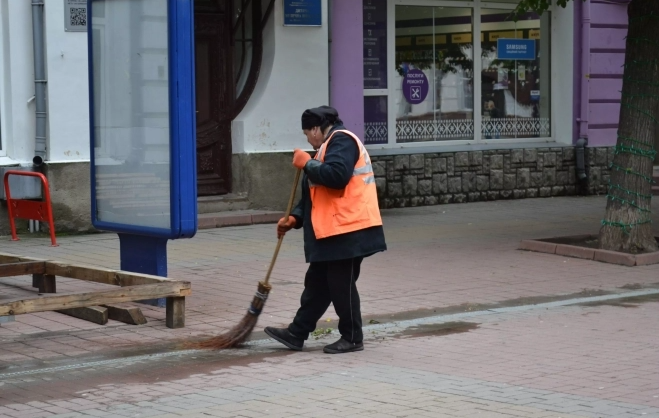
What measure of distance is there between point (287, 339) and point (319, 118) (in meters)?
1.52

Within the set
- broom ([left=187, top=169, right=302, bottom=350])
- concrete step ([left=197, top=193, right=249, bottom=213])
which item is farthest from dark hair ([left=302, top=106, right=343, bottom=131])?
concrete step ([left=197, top=193, right=249, bottom=213])

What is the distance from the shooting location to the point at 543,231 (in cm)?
1402

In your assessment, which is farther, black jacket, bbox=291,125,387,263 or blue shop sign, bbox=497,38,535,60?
blue shop sign, bbox=497,38,535,60

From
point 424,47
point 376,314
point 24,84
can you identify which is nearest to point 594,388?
point 376,314

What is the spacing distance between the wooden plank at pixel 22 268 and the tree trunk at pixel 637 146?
5918mm

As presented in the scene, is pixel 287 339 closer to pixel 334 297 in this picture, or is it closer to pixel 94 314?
pixel 334 297

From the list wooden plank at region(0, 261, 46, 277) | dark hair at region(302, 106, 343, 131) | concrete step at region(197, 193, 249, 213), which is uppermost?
dark hair at region(302, 106, 343, 131)

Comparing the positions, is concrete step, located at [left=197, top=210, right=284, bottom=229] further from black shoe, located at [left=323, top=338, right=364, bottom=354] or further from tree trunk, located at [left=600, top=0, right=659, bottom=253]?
black shoe, located at [left=323, top=338, right=364, bottom=354]

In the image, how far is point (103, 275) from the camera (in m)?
8.69

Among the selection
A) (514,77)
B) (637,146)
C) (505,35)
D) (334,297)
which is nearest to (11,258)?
(334,297)

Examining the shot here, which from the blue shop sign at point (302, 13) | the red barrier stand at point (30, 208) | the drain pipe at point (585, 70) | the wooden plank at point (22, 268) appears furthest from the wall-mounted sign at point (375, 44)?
the wooden plank at point (22, 268)

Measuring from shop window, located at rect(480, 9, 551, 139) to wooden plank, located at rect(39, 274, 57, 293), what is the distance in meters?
10.0

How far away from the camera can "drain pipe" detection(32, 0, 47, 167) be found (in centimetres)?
1322

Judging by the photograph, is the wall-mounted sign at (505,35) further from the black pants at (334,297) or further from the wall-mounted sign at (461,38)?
the black pants at (334,297)
